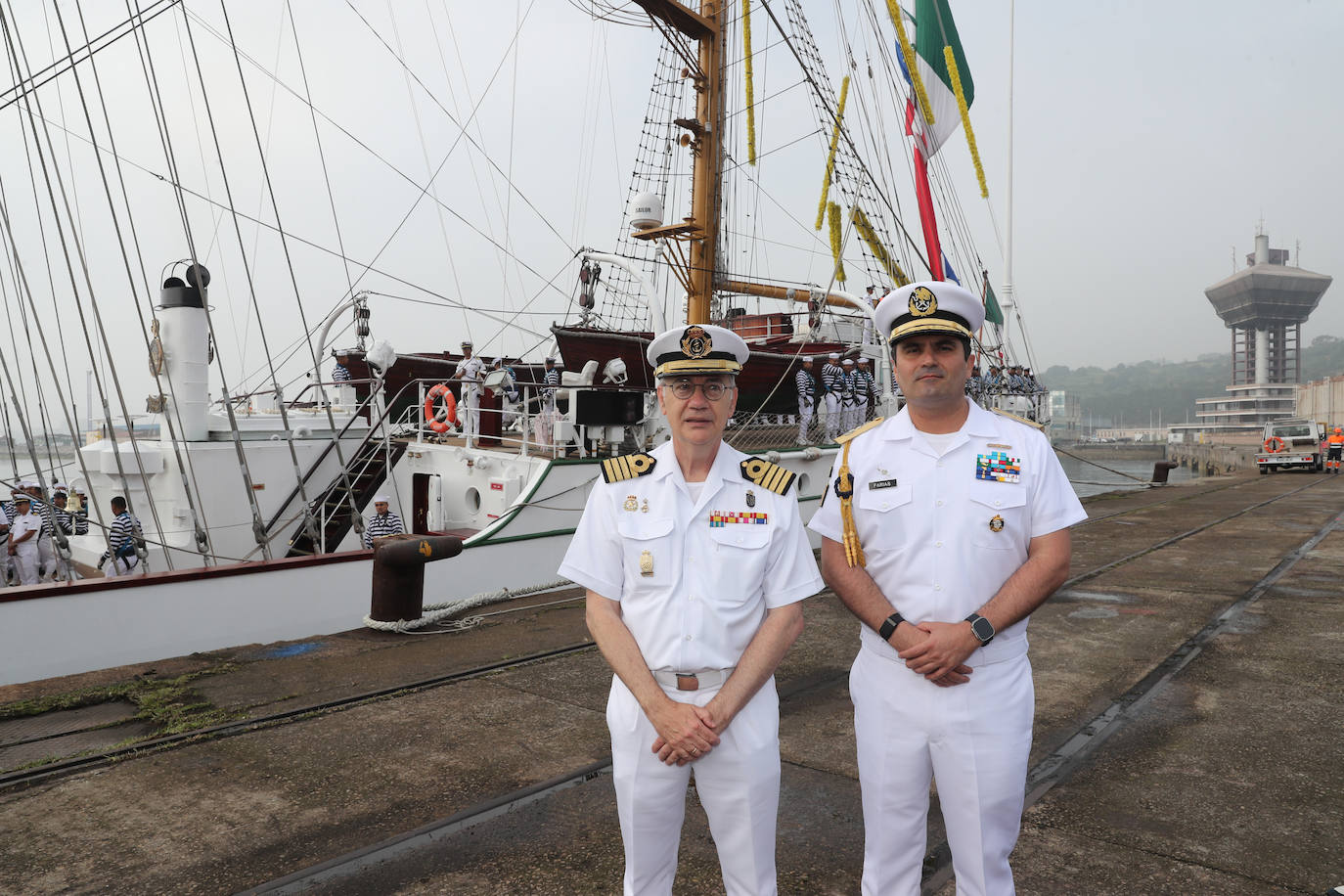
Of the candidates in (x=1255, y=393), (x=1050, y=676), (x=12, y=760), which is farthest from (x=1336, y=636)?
(x=1255, y=393)

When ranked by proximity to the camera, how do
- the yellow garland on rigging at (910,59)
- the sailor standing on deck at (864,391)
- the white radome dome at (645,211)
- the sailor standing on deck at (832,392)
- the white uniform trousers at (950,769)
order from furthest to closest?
1. the yellow garland on rigging at (910,59)
2. the white radome dome at (645,211)
3. the sailor standing on deck at (864,391)
4. the sailor standing on deck at (832,392)
5. the white uniform trousers at (950,769)

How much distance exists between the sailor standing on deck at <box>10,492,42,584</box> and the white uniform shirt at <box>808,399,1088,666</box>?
9.04 m

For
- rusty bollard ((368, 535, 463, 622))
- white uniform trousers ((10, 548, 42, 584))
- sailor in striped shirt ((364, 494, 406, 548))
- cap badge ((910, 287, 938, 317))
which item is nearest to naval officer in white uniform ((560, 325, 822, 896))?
cap badge ((910, 287, 938, 317))

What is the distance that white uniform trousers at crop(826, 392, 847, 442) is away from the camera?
46.4 ft

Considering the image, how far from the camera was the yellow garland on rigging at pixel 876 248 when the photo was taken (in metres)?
17.7

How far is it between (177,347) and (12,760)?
20.6 feet

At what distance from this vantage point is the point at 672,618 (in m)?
2.08

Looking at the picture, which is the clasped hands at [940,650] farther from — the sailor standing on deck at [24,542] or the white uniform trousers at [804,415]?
the white uniform trousers at [804,415]

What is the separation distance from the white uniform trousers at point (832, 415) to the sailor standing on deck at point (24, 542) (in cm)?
1108

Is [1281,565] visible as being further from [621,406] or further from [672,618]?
[672,618]

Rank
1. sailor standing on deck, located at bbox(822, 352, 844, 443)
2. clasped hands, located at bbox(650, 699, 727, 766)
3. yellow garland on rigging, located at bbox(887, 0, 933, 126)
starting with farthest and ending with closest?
1. yellow garland on rigging, located at bbox(887, 0, 933, 126)
2. sailor standing on deck, located at bbox(822, 352, 844, 443)
3. clasped hands, located at bbox(650, 699, 727, 766)

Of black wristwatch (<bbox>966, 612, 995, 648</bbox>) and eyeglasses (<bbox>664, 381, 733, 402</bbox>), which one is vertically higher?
eyeglasses (<bbox>664, 381, 733, 402</bbox>)

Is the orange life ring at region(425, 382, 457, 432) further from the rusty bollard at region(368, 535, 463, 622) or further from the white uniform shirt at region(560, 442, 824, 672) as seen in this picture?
the white uniform shirt at region(560, 442, 824, 672)

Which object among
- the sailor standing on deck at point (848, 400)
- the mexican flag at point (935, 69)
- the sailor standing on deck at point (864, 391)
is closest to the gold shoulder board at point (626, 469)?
the sailor standing on deck at point (848, 400)
